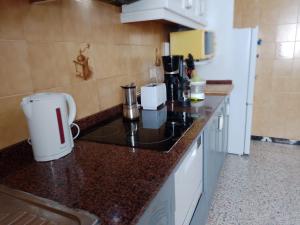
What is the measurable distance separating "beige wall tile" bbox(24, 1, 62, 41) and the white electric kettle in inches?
11.4

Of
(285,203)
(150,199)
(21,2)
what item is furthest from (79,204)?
(285,203)

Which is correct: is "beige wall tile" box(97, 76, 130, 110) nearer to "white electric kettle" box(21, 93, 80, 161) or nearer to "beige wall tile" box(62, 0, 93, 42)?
"beige wall tile" box(62, 0, 93, 42)

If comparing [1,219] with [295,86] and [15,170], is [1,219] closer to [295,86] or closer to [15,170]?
[15,170]

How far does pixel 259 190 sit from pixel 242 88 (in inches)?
43.0

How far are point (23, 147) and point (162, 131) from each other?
0.63 metres

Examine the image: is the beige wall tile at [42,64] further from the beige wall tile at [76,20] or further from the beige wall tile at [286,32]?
the beige wall tile at [286,32]

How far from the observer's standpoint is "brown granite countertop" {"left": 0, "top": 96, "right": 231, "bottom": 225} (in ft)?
1.97

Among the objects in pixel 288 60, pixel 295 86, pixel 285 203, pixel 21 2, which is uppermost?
pixel 21 2

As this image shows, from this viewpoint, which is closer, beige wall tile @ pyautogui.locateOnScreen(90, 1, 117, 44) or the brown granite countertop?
the brown granite countertop

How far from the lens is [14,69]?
2.89ft

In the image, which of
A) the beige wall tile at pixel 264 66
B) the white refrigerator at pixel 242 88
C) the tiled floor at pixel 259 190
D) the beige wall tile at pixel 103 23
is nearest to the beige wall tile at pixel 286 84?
the beige wall tile at pixel 264 66

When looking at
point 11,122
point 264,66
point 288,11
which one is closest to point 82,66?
point 11,122

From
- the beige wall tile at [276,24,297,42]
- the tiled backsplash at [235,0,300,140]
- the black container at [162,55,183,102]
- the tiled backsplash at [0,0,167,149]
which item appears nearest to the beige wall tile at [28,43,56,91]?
the tiled backsplash at [0,0,167,149]

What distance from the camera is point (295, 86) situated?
281 centimetres
